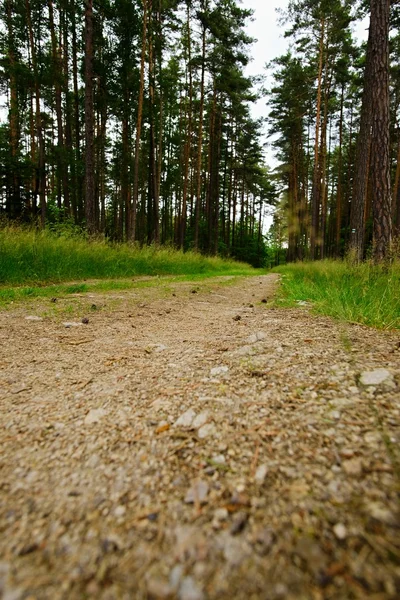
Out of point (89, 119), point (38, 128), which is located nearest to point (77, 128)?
point (38, 128)

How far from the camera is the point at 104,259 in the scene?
791 centimetres

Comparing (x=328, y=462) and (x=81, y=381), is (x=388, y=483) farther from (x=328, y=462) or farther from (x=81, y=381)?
(x=81, y=381)

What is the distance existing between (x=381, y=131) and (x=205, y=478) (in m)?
8.28

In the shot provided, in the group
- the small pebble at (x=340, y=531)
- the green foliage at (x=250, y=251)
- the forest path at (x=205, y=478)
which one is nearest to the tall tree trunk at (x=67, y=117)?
the forest path at (x=205, y=478)

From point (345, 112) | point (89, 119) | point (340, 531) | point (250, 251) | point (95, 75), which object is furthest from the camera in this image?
point (250, 251)

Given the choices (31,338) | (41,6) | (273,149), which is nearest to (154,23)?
(41,6)

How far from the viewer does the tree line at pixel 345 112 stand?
6.50 m

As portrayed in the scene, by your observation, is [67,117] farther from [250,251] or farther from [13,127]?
[250,251]

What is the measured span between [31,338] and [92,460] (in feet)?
6.07

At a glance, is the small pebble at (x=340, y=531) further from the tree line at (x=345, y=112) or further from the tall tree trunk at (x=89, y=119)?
the tall tree trunk at (x=89, y=119)

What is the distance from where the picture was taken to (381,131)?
21.2 feet

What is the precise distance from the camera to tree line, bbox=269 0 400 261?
6.50 metres

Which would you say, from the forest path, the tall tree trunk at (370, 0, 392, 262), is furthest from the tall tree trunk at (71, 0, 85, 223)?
the forest path

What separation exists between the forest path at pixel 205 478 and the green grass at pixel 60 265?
3434 mm
